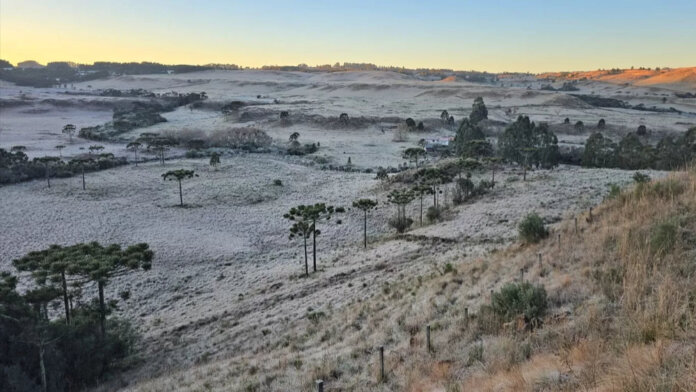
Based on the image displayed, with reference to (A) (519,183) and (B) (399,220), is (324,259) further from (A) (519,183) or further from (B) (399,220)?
(A) (519,183)

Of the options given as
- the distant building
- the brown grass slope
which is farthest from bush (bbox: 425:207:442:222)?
the distant building

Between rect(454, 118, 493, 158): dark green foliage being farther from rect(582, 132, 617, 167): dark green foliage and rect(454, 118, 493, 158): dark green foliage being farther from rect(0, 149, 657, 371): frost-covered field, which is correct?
rect(582, 132, 617, 167): dark green foliage

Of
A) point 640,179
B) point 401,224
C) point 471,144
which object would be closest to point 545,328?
point 640,179

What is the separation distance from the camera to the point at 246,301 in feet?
76.5

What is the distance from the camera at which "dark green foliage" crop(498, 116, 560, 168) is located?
5584 cm

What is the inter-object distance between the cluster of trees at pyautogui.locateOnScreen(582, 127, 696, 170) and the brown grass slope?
41128mm

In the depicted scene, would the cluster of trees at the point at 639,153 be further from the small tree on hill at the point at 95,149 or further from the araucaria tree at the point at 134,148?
the small tree on hill at the point at 95,149

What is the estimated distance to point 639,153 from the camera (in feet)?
179

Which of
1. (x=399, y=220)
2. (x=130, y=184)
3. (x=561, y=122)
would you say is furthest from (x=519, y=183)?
(x=561, y=122)

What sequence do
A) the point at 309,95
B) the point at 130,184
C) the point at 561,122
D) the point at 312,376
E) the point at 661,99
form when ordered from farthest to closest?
the point at 309,95
the point at 661,99
the point at 561,122
the point at 130,184
the point at 312,376

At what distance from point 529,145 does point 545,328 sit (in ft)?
167

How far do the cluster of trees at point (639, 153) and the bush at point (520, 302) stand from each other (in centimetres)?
4736

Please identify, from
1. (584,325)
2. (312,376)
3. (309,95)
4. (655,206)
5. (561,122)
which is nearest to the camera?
(584,325)

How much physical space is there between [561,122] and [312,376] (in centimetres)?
10240
